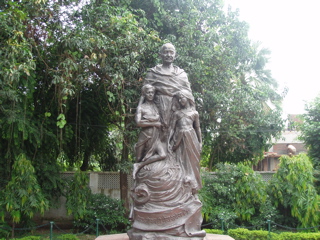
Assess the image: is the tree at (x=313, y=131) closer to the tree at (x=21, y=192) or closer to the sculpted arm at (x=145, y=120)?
the sculpted arm at (x=145, y=120)

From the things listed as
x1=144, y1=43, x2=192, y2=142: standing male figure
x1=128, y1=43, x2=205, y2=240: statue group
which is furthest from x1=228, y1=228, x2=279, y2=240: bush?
x1=144, y1=43, x2=192, y2=142: standing male figure

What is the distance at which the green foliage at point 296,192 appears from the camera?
1000 centimetres

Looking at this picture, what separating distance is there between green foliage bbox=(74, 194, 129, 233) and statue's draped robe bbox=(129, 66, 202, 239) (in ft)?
15.2

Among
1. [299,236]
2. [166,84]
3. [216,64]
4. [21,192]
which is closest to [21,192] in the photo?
[21,192]

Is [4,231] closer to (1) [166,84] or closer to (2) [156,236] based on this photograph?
(2) [156,236]

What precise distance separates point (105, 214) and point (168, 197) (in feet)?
17.0

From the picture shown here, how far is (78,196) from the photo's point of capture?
9.81 meters

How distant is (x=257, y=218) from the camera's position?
10.5m

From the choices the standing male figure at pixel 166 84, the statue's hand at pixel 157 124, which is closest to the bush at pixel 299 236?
the standing male figure at pixel 166 84

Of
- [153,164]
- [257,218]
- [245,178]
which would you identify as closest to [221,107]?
[245,178]

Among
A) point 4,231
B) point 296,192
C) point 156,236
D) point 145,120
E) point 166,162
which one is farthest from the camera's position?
point 296,192

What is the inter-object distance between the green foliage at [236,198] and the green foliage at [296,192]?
454 millimetres

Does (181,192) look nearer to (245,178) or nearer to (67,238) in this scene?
(67,238)

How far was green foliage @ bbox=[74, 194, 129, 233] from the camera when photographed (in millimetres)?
10188
